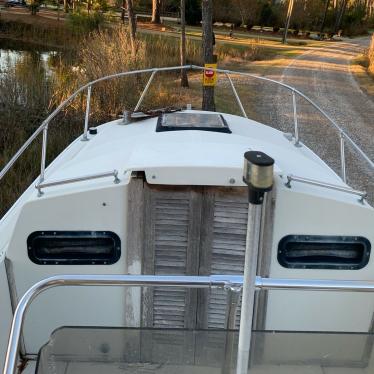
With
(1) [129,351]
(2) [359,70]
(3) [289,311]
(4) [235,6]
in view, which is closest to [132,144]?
(3) [289,311]

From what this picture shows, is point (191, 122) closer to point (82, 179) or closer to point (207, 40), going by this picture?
point (82, 179)

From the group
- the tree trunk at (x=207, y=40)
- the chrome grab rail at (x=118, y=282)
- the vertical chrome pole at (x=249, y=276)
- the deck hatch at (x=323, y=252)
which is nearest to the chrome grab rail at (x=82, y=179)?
the chrome grab rail at (x=118, y=282)

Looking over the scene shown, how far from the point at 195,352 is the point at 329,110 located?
13.6 m

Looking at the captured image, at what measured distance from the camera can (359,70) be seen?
2344 centimetres

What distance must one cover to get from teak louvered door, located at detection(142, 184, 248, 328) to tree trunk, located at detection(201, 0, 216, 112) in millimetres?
8212

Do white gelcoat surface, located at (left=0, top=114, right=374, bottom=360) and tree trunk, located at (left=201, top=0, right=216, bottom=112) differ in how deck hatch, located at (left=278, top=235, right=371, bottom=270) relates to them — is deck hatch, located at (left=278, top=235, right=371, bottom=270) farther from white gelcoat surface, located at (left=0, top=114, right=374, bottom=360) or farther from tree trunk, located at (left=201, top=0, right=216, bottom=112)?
tree trunk, located at (left=201, top=0, right=216, bottom=112)

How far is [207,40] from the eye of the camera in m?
10.9

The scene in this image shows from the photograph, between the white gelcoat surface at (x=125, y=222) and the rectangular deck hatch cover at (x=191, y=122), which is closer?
the white gelcoat surface at (x=125, y=222)

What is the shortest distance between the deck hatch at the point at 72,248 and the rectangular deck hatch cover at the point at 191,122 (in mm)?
1301

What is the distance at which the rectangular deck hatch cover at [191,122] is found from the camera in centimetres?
398

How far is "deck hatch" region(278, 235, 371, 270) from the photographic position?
9.78 ft

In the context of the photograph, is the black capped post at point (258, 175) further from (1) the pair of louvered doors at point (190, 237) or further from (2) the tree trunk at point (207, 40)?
(2) the tree trunk at point (207, 40)

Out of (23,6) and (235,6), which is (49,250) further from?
(235,6)

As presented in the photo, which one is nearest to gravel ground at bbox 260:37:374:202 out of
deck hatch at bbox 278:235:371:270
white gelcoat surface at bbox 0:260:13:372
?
deck hatch at bbox 278:235:371:270
